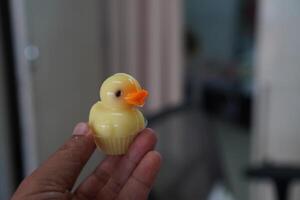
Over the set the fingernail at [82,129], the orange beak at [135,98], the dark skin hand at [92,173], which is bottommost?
the dark skin hand at [92,173]

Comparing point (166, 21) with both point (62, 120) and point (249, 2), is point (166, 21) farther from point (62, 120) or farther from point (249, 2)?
point (249, 2)

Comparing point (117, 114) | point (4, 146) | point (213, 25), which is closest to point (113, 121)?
point (117, 114)

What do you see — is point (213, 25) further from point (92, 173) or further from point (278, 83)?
point (92, 173)

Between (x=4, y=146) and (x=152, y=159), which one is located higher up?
(x=152, y=159)

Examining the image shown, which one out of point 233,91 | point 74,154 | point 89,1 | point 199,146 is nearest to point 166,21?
point 89,1

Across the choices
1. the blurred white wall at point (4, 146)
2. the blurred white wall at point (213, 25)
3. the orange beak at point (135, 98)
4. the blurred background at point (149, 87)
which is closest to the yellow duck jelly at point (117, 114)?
the orange beak at point (135, 98)

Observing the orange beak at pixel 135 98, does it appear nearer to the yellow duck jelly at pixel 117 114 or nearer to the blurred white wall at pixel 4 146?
the yellow duck jelly at pixel 117 114
